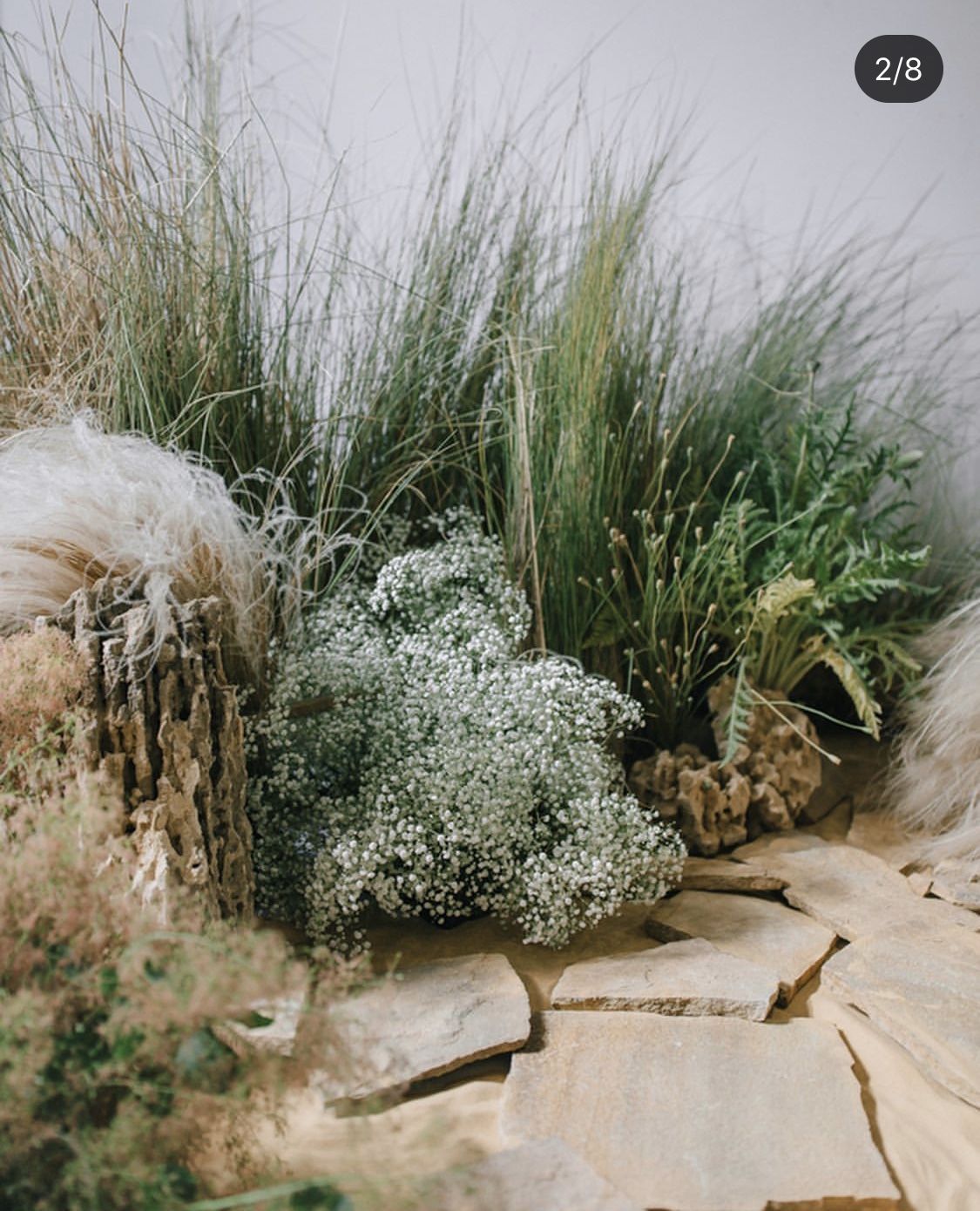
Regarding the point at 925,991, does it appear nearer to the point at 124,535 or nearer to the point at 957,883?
the point at 957,883

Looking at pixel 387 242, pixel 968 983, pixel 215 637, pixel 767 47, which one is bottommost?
pixel 968 983

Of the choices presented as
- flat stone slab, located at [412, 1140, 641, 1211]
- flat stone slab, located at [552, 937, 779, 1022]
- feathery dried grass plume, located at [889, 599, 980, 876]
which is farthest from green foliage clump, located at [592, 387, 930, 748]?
flat stone slab, located at [412, 1140, 641, 1211]

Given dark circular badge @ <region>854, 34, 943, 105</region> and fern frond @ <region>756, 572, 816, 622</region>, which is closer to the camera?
fern frond @ <region>756, 572, 816, 622</region>

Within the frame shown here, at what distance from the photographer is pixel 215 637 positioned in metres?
1.94

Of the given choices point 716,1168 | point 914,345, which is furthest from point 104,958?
point 914,345

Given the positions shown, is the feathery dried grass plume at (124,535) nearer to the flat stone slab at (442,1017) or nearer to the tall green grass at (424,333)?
the tall green grass at (424,333)

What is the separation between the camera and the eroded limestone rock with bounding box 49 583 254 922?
1800 mm

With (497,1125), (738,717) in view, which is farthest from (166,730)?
(738,717)

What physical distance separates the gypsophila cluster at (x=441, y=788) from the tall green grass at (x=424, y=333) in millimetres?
339

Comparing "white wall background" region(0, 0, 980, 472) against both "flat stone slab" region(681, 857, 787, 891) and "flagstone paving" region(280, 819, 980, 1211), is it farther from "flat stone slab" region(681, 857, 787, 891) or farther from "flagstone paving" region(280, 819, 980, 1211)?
"flagstone paving" region(280, 819, 980, 1211)

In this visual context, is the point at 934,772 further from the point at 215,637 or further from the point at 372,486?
the point at 215,637

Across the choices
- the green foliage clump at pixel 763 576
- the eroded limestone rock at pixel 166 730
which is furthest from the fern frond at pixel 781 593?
the eroded limestone rock at pixel 166 730

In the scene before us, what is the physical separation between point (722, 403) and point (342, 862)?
1.60 metres

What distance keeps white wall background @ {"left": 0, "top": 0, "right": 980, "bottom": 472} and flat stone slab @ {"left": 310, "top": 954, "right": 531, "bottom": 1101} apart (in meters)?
2.15
